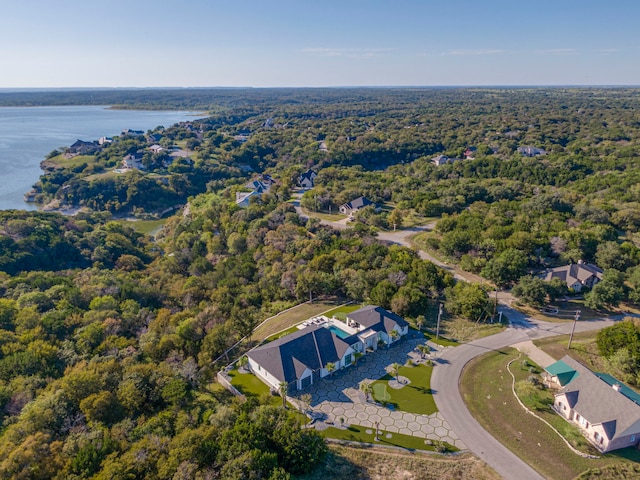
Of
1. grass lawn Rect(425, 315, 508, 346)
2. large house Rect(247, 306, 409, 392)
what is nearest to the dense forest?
grass lawn Rect(425, 315, 508, 346)

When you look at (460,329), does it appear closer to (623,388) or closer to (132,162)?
(623,388)

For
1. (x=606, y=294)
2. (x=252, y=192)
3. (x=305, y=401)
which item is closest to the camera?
(x=305, y=401)

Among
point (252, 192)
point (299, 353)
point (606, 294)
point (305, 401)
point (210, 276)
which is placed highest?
point (252, 192)

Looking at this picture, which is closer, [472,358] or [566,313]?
[472,358]

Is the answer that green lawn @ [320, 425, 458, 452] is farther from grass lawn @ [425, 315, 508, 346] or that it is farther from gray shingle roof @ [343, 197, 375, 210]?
gray shingle roof @ [343, 197, 375, 210]

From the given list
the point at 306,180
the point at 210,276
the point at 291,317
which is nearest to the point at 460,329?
the point at 291,317

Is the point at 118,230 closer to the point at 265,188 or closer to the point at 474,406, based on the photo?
the point at 265,188

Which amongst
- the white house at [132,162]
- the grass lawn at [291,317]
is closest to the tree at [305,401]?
the grass lawn at [291,317]
